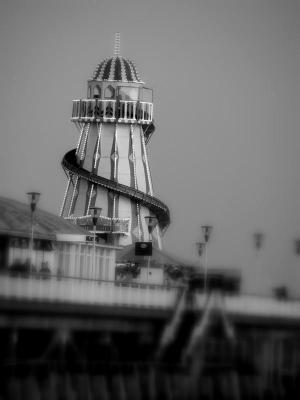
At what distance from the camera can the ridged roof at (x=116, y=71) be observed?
165 metres

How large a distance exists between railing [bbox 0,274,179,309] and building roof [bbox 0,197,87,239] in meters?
15.0

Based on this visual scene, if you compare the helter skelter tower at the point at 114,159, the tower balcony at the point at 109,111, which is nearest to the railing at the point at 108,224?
the helter skelter tower at the point at 114,159

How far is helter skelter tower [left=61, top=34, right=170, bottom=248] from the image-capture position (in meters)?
162

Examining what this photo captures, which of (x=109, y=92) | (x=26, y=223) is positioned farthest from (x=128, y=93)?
(x=26, y=223)

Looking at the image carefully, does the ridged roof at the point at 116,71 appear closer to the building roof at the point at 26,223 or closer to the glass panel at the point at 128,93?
the glass panel at the point at 128,93

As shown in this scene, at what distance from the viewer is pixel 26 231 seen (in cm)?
11269

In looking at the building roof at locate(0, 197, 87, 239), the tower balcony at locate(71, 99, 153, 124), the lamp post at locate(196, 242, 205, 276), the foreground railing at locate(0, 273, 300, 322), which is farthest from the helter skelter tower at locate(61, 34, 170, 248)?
the foreground railing at locate(0, 273, 300, 322)

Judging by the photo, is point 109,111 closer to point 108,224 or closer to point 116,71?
point 116,71

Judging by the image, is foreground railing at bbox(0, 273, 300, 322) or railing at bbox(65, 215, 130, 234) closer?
foreground railing at bbox(0, 273, 300, 322)

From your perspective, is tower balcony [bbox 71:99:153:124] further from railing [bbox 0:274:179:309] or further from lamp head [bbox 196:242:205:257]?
railing [bbox 0:274:179:309]

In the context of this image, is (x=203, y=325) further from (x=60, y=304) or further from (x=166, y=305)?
(x=60, y=304)

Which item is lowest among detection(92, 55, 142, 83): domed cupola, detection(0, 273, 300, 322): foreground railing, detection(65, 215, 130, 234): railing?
detection(0, 273, 300, 322): foreground railing

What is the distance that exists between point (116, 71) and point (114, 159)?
5.57 meters

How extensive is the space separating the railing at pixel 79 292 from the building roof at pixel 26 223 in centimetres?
1496
